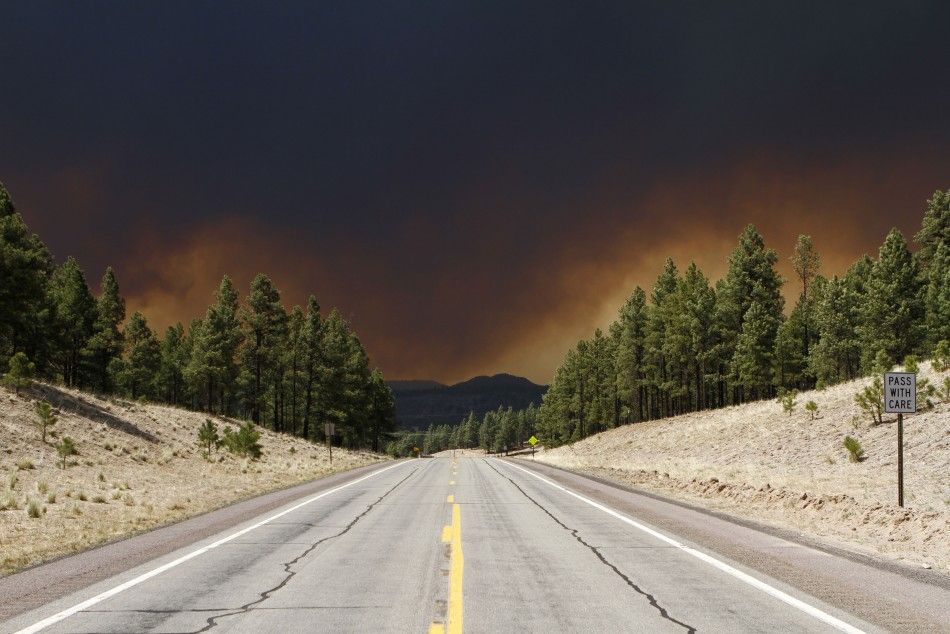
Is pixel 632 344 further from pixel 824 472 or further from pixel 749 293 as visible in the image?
pixel 824 472

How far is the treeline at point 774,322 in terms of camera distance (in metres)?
52.4

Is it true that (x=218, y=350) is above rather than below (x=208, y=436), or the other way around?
above

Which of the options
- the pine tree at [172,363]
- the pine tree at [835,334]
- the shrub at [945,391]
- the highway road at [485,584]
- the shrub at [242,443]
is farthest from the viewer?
the pine tree at [172,363]

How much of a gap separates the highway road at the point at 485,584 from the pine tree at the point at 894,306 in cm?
4819

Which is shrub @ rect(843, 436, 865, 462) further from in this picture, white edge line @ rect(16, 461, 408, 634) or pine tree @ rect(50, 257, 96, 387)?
pine tree @ rect(50, 257, 96, 387)

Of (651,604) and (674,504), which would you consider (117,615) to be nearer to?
(651,604)

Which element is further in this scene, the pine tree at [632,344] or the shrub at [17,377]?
the pine tree at [632,344]

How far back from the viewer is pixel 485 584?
753 cm

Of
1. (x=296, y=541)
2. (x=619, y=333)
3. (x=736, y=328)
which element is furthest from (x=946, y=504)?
(x=619, y=333)

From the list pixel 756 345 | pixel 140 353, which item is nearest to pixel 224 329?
pixel 140 353

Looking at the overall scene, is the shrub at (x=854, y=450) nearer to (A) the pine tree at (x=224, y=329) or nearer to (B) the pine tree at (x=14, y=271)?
(B) the pine tree at (x=14, y=271)

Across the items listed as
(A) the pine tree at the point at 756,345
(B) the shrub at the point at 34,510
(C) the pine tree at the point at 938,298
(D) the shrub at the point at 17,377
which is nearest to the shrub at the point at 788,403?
(A) the pine tree at the point at 756,345

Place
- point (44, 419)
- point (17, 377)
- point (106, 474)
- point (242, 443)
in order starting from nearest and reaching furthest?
point (106, 474) < point (44, 419) < point (17, 377) < point (242, 443)

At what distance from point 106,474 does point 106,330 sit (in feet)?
150
